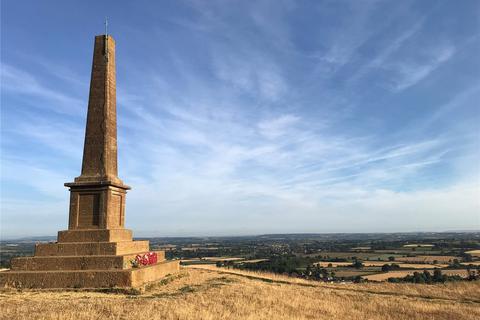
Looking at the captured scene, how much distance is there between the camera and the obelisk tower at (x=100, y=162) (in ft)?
51.4

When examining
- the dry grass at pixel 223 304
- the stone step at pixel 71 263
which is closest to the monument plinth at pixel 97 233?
the stone step at pixel 71 263

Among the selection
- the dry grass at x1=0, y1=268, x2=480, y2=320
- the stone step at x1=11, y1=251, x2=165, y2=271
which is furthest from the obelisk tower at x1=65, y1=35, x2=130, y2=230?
the dry grass at x1=0, y1=268, x2=480, y2=320

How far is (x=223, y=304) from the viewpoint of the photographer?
431 inches

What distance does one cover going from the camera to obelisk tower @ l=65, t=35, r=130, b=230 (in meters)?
15.7

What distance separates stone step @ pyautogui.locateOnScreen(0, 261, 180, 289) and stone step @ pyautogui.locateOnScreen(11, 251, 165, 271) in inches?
22.2

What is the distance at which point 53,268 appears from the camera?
1391 centimetres

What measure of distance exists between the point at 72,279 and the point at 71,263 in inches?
35.4

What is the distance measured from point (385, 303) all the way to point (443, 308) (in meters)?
1.71

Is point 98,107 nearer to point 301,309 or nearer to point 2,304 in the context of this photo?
point 2,304

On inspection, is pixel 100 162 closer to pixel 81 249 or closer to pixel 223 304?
pixel 81 249

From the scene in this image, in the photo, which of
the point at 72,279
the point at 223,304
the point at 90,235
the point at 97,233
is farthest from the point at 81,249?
the point at 223,304

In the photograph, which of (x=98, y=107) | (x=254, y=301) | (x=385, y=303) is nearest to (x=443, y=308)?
(x=385, y=303)

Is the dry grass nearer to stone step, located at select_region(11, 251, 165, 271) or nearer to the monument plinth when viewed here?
the monument plinth

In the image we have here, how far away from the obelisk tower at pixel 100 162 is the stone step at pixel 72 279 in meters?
2.50
